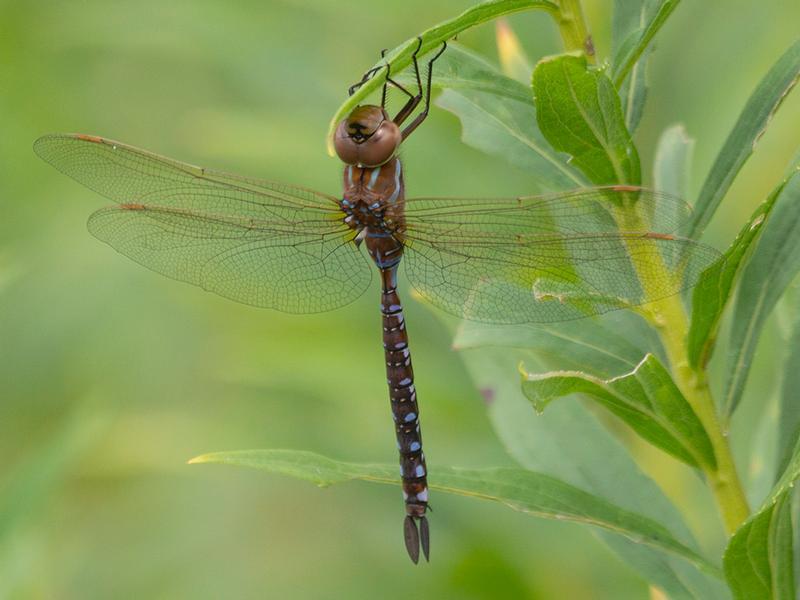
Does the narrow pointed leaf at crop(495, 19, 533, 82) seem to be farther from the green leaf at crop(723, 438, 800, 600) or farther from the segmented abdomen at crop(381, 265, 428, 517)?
the green leaf at crop(723, 438, 800, 600)

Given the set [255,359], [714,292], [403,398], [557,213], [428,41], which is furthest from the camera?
[255,359]

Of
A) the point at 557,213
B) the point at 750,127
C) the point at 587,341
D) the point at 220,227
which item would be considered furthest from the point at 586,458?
the point at 220,227

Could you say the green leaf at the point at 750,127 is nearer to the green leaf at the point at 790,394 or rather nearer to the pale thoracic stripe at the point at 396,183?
the green leaf at the point at 790,394

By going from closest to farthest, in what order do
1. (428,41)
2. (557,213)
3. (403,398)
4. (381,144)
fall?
1. (428,41)
2. (557,213)
3. (381,144)
4. (403,398)

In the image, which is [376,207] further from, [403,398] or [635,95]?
[635,95]

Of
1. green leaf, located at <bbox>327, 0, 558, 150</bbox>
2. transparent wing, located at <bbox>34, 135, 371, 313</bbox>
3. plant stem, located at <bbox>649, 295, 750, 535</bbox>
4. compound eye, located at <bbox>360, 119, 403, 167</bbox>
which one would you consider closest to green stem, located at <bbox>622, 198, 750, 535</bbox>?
plant stem, located at <bbox>649, 295, 750, 535</bbox>

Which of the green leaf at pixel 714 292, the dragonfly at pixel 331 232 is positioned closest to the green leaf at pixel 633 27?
the green leaf at pixel 714 292

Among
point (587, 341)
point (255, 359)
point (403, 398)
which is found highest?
point (255, 359)
